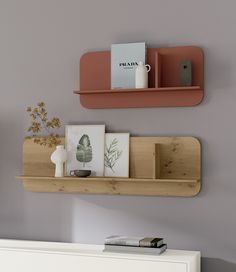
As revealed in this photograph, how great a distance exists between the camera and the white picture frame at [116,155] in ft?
10.6

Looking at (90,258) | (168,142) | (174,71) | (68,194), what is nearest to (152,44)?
(174,71)

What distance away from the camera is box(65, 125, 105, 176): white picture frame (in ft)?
10.8

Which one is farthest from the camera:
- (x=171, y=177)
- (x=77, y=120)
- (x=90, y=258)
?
(x=77, y=120)

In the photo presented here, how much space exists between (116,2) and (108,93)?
546mm

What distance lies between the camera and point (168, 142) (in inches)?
125

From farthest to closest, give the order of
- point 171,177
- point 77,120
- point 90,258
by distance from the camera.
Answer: point 77,120 → point 171,177 → point 90,258

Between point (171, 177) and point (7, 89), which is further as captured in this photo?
point (7, 89)

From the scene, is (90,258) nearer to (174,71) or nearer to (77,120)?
(77,120)

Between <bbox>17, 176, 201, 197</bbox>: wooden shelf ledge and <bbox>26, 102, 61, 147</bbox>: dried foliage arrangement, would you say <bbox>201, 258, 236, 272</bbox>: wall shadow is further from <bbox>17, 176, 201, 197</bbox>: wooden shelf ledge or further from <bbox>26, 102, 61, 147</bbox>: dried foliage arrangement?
<bbox>26, 102, 61, 147</bbox>: dried foliage arrangement

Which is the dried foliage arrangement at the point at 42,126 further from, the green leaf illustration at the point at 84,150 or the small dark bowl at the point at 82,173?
the small dark bowl at the point at 82,173

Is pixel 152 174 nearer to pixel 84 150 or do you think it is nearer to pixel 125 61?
pixel 84 150

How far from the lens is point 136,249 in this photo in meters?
2.94

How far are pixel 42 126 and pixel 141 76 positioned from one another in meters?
0.74

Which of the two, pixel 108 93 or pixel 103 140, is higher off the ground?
pixel 108 93
